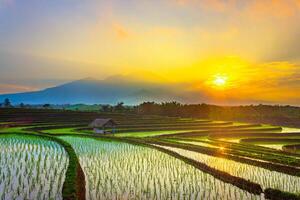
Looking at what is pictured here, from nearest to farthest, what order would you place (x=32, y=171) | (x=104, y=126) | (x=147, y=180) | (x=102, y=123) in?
(x=147, y=180)
(x=32, y=171)
(x=104, y=126)
(x=102, y=123)

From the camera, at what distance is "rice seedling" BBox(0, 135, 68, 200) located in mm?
11109

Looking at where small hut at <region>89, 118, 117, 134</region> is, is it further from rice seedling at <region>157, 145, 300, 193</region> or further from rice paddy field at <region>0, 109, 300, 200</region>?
rice seedling at <region>157, 145, 300, 193</region>

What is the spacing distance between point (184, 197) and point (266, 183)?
392 cm

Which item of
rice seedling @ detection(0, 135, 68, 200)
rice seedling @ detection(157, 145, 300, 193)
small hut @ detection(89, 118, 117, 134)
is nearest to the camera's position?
rice seedling @ detection(0, 135, 68, 200)

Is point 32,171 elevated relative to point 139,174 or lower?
elevated

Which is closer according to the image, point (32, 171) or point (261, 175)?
point (32, 171)

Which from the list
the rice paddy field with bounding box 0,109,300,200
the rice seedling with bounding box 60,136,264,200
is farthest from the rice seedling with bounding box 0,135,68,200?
the rice seedling with bounding box 60,136,264,200

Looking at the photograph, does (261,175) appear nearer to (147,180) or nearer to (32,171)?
(147,180)

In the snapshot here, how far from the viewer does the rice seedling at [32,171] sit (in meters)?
11.1

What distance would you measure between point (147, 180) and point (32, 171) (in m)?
4.63

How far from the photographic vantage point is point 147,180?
13.9 meters

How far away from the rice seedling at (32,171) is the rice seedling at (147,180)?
1.07 meters

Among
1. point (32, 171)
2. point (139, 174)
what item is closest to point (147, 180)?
point (139, 174)

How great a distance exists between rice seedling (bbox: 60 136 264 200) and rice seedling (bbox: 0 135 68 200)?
107 cm
